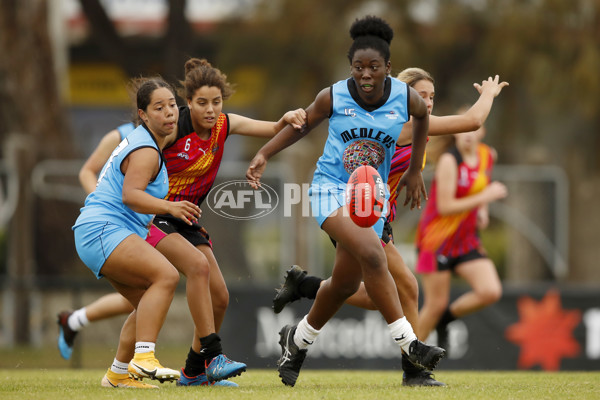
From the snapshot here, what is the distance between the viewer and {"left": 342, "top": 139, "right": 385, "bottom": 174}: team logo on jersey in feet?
17.9

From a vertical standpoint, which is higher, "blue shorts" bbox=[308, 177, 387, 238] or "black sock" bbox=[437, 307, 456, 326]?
"blue shorts" bbox=[308, 177, 387, 238]

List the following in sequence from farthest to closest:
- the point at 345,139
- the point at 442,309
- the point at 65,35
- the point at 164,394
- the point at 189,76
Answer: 1. the point at 65,35
2. the point at 442,309
3. the point at 189,76
4. the point at 345,139
5. the point at 164,394

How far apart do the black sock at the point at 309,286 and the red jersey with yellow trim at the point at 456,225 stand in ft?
6.95

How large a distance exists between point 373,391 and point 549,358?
4.97 meters

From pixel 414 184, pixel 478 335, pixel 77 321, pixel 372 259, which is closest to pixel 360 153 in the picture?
pixel 414 184

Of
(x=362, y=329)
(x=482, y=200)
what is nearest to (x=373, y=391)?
(x=482, y=200)

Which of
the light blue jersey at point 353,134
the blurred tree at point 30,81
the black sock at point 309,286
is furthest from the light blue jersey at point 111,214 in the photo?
the blurred tree at point 30,81

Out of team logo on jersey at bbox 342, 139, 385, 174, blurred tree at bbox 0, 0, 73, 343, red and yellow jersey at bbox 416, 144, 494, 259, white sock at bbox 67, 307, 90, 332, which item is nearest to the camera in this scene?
team logo on jersey at bbox 342, 139, 385, 174

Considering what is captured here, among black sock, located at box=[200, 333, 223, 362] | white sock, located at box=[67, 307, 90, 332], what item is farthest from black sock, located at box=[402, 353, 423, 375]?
white sock, located at box=[67, 307, 90, 332]

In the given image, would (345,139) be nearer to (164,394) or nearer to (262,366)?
(164,394)

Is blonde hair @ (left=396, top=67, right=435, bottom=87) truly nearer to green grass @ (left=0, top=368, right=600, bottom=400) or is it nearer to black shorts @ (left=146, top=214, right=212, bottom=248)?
black shorts @ (left=146, top=214, right=212, bottom=248)

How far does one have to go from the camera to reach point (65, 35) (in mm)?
19547

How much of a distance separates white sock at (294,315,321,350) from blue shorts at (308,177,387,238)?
682mm

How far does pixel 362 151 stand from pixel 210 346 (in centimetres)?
143
